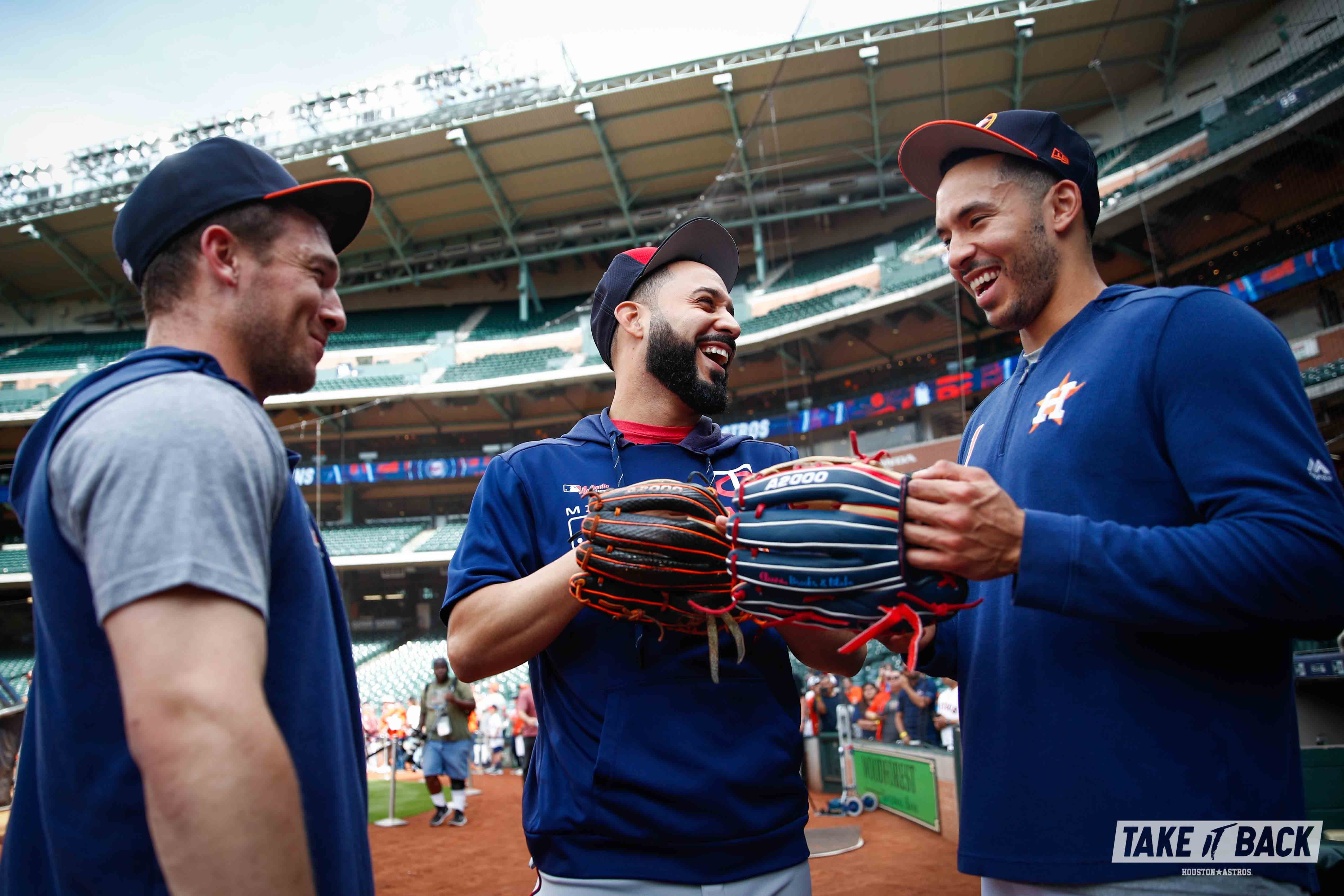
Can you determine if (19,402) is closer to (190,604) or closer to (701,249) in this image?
(701,249)

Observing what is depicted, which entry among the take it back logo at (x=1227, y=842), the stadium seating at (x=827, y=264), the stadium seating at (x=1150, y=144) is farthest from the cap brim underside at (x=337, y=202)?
the stadium seating at (x=827, y=264)

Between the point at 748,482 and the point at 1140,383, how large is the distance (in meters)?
0.69

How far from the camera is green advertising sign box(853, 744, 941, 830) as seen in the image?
695cm

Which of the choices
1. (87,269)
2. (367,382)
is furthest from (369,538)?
(87,269)

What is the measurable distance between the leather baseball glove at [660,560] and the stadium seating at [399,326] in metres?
26.7

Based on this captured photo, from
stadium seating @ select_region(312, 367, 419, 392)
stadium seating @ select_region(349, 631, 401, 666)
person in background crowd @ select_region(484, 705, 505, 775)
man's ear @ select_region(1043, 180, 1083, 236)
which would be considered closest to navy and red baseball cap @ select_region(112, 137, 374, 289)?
man's ear @ select_region(1043, 180, 1083, 236)

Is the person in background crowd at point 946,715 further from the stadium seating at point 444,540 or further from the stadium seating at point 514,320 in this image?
the stadium seating at point 514,320

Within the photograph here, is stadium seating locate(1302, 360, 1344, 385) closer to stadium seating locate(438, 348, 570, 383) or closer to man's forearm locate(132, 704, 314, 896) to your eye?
man's forearm locate(132, 704, 314, 896)

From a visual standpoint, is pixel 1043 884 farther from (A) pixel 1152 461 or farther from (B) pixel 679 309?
(B) pixel 679 309

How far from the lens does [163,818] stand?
84 centimetres

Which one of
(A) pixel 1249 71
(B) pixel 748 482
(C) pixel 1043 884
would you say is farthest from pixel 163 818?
(A) pixel 1249 71

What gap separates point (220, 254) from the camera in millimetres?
1254

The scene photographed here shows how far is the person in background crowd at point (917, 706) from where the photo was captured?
825 centimetres

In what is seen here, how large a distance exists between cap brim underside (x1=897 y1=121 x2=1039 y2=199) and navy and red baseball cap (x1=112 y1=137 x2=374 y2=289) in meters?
1.24
